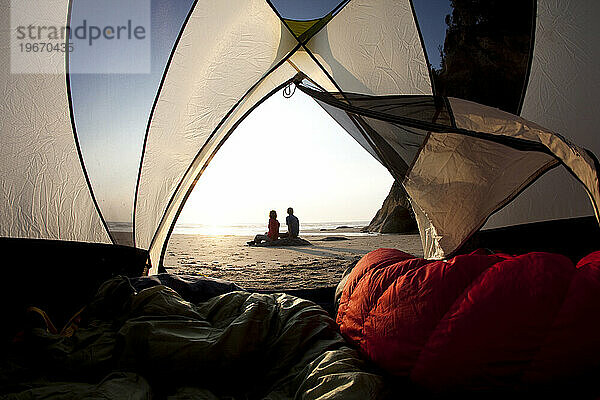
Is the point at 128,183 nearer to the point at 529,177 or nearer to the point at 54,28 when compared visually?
the point at 54,28

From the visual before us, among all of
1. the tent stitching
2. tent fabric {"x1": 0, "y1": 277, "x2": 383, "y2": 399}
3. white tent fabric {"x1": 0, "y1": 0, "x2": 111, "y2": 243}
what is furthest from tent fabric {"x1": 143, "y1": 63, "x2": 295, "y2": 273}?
tent fabric {"x1": 0, "y1": 277, "x2": 383, "y2": 399}

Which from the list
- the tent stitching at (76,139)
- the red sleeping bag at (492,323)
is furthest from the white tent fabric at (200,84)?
the red sleeping bag at (492,323)

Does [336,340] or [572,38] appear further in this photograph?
[572,38]

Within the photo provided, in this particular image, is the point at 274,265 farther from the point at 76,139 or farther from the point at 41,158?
the point at 41,158

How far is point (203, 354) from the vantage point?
105 centimetres

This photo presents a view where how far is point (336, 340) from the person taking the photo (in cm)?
112

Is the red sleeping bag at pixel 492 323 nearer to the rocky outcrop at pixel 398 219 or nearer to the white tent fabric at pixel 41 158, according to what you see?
the white tent fabric at pixel 41 158

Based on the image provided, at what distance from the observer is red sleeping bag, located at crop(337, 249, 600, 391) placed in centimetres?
72

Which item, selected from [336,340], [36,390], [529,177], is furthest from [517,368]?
[529,177]

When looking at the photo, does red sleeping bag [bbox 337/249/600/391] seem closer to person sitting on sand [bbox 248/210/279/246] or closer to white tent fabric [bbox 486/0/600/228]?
white tent fabric [bbox 486/0/600/228]

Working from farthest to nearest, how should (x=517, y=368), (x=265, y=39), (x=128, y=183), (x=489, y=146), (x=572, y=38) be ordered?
1. (x=265, y=39)
2. (x=128, y=183)
3. (x=572, y=38)
4. (x=489, y=146)
5. (x=517, y=368)

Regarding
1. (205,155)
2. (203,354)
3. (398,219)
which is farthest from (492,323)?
(398,219)

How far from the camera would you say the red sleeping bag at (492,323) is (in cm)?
72

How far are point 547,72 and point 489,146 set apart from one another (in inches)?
31.9
